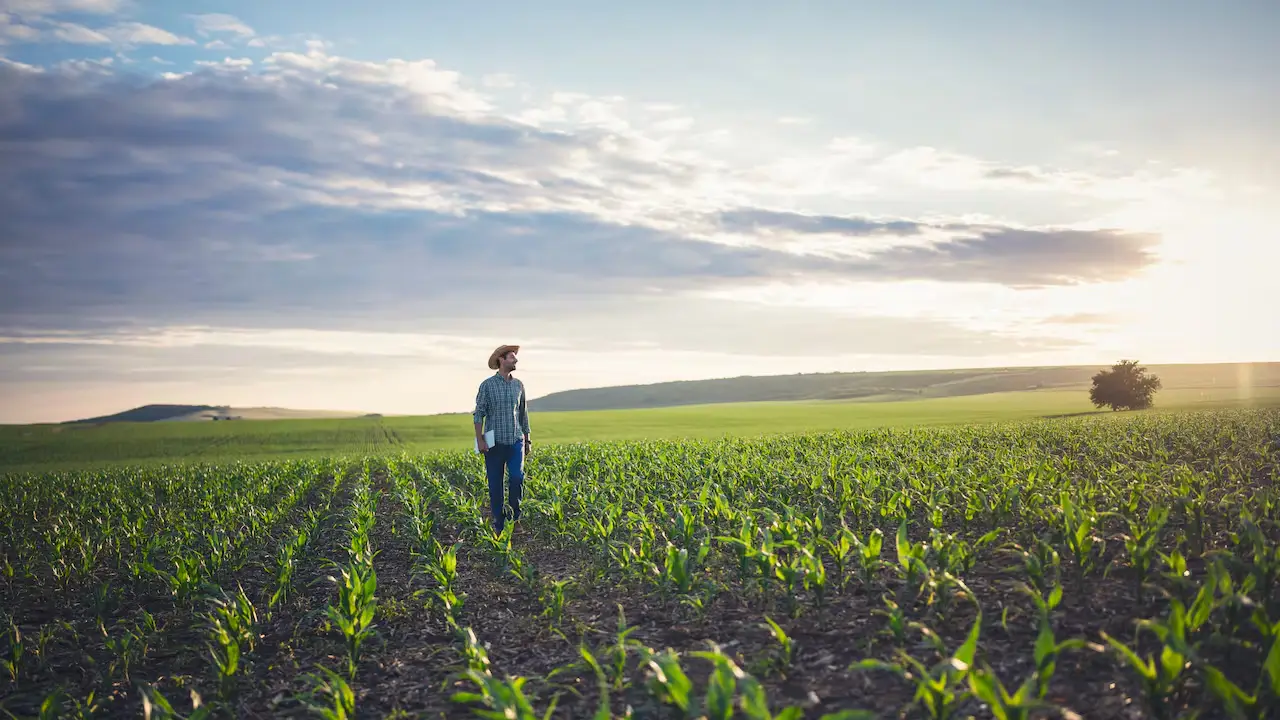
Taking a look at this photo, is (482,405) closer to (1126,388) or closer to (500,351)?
(500,351)

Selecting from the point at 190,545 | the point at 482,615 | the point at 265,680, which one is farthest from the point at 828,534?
the point at 190,545

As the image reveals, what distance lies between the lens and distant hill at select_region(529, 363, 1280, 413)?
149125 mm

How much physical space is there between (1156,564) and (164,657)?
10385 mm

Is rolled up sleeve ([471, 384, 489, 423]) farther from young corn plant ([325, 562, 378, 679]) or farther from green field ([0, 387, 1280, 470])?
green field ([0, 387, 1280, 470])

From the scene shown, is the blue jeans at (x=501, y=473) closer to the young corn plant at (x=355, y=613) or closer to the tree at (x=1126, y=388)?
the young corn plant at (x=355, y=613)

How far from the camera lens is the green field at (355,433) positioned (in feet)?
168

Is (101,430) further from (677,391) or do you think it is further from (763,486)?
(677,391)

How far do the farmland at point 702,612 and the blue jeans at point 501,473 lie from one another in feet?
2.09

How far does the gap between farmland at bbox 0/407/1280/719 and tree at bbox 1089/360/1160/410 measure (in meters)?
64.7

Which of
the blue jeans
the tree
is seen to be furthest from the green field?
the blue jeans

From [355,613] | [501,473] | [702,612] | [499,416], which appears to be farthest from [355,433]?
[702,612]

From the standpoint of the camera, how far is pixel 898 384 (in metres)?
167

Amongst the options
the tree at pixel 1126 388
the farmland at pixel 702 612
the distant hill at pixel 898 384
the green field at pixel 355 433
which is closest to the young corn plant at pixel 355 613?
the farmland at pixel 702 612

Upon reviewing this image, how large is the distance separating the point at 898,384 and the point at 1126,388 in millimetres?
97202
